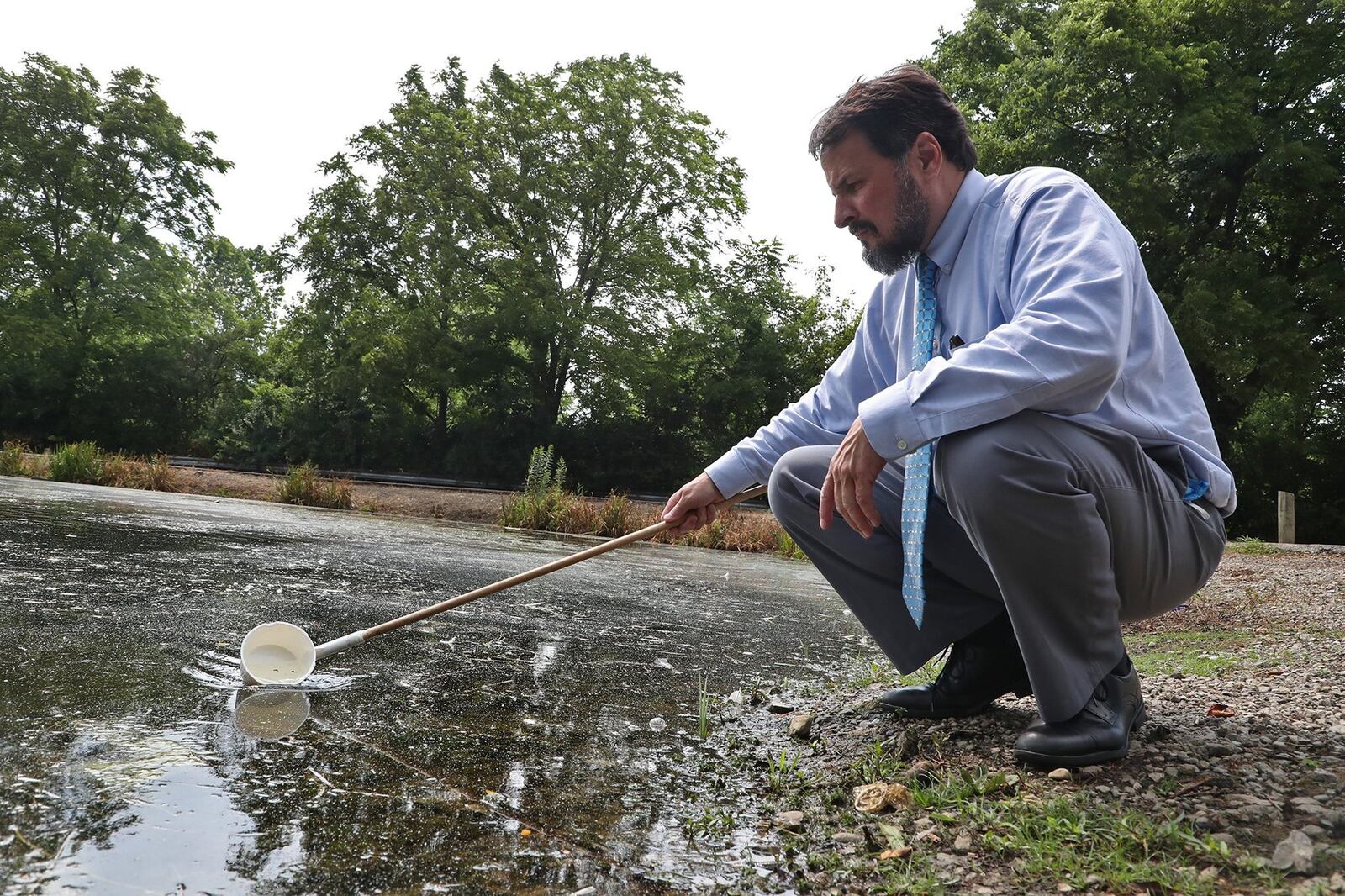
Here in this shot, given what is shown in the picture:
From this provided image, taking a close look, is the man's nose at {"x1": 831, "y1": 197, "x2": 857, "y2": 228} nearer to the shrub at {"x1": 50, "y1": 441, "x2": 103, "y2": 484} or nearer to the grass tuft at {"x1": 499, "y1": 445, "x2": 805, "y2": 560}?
the grass tuft at {"x1": 499, "y1": 445, "x2": 805, "y2": 560}

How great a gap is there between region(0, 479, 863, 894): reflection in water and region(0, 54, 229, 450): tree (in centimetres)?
2833

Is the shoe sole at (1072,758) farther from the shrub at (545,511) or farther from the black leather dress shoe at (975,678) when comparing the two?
the shrub at (545,511)

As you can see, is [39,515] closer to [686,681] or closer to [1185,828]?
[686,681]

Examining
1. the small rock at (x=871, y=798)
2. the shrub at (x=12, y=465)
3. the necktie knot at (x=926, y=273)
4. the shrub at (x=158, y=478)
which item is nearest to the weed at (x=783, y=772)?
the small rock at (x=871, y=798)

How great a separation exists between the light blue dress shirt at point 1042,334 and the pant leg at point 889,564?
0.36 meters

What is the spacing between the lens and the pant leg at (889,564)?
7.34 ft

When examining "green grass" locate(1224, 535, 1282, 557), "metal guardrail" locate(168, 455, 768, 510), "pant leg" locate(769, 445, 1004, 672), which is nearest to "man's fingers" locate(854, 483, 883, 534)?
"pant leg" locate(769, 445, 1004, 672)

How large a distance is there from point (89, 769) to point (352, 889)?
0.67 meters

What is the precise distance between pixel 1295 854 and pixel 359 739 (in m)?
1.68

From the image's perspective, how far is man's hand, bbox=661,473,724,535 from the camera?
2.72 meters

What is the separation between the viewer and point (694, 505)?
2.73m

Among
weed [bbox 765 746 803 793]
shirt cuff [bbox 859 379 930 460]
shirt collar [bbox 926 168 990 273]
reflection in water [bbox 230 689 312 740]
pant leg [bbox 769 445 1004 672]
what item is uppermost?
shirt collar [bbox 926 168 990 273]

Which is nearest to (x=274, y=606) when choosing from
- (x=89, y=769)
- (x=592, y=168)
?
(x=89, y=769)

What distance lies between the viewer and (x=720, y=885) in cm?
146
